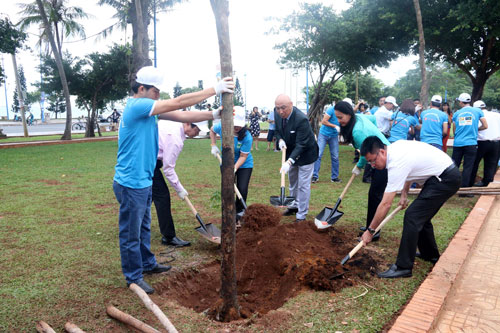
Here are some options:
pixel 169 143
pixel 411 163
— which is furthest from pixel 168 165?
pixel 411 163

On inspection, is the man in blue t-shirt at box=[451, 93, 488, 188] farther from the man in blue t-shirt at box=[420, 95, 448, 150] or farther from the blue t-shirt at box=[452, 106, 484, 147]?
the man in blue t-shirt at box=[420, 95, 448, 150]

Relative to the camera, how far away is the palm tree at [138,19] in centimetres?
1338

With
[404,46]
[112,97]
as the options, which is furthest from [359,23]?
[112,97]

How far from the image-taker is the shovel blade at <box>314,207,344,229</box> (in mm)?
5047

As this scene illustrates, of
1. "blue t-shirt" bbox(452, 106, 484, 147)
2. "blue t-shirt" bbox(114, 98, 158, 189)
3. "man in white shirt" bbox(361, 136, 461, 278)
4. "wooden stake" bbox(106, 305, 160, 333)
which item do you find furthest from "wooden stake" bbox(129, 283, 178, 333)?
"blue t-shirt" bbox(452, 106, 484, 147)

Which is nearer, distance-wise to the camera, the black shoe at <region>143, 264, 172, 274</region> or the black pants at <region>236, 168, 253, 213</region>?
the black shoe at <region>143, 264, 172, 274</region>

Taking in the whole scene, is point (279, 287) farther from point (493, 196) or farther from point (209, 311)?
point (493, 196)

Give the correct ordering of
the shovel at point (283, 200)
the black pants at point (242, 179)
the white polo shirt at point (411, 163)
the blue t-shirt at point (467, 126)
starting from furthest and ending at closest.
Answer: the blue t-shirt at point (467, 126), the shovel at point (283, 200), the black pants at point (242, 179), the white polo shirt at point (411, 163)

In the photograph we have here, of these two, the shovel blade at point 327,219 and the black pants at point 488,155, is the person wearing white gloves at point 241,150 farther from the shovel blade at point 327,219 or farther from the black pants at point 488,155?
the black pants at point 488,155

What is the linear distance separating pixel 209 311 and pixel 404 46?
14.7 metres

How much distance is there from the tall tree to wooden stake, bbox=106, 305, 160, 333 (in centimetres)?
1211

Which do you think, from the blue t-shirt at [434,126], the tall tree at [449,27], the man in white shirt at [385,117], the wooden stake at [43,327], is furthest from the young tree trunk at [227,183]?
the tall tree at [449,27]

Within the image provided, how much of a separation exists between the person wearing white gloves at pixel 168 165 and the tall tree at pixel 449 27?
33.7 feet

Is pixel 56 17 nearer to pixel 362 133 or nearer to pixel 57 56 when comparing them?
pixel 57 56
